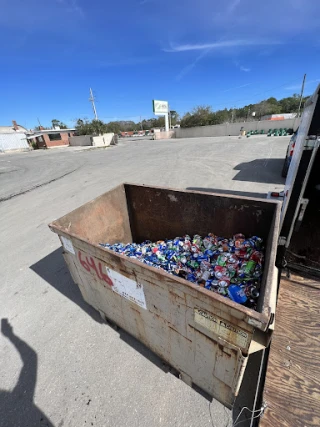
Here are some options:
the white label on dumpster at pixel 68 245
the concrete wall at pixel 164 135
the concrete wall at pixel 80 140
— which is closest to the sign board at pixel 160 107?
the concrete wall at pixel 164 135

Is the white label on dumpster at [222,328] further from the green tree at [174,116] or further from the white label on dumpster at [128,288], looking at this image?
the green tree at [174,116]

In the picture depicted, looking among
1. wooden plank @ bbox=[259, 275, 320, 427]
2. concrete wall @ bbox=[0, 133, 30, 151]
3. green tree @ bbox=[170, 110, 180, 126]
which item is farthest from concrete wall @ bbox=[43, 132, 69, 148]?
green tree @ bbox=[170, 110, 180, 126]

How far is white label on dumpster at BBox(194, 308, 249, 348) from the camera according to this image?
3.36 feet

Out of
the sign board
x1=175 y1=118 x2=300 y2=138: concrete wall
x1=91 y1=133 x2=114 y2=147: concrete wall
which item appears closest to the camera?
x1=91 y1=133 x2=114 y2=147: concrete wall

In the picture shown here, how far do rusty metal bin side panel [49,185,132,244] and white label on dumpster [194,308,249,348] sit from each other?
1493 millimetres

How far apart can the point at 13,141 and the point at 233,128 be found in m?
35.8

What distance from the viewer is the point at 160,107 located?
120ft

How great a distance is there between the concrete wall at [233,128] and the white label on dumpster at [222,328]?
33361 mm

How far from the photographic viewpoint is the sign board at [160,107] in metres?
35.3

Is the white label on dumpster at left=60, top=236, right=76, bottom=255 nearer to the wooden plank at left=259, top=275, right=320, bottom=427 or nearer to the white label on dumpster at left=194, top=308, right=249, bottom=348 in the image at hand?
the white label on dumpster at left=194, top=308, right=249, bottom=348

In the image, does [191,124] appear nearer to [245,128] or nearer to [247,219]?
[245,128]

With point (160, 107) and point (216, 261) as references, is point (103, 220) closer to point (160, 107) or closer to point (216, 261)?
point (216, 261)

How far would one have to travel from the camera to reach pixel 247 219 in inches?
89.3

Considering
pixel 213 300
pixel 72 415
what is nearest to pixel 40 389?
pixel 72 415
